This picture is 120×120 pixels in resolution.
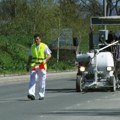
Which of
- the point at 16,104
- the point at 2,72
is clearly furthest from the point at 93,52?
the point at 2,72

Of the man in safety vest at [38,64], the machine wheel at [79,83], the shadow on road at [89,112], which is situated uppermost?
the man in safety vest at [38,64]

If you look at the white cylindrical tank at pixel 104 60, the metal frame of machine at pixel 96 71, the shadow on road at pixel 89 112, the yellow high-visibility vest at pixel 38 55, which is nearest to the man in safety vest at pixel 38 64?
the yellow high-visibility vest at pixel 38 55

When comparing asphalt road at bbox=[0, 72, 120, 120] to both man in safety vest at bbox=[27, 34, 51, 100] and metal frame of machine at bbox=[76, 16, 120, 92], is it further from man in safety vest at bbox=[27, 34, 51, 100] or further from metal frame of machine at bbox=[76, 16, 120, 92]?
metal frame of machine at bbox=[76, 16, 120, 92]

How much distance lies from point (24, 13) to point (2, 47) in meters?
3.40

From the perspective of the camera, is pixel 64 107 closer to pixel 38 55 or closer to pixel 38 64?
pixel 38 64

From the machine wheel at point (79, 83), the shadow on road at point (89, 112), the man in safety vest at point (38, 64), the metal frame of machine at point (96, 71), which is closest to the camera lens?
the shadow on road at point (89, 112)

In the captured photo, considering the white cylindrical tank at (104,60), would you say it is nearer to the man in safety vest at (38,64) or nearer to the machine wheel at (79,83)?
the machine wheel at (79,83)

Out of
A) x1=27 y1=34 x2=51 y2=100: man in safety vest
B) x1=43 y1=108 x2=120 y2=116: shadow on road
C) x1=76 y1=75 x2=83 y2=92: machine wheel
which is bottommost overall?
x1=43 y1=108 x2=120 y2=116: shadow on road

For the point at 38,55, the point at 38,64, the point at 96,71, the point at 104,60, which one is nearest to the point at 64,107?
the point at 38,64

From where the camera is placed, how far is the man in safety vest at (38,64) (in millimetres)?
19391

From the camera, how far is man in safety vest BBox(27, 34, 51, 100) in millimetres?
19391

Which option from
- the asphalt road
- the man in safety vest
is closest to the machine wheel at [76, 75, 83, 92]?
the asphalt road

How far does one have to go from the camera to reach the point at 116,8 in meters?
68.2

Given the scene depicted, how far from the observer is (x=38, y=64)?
1952 centimetres
